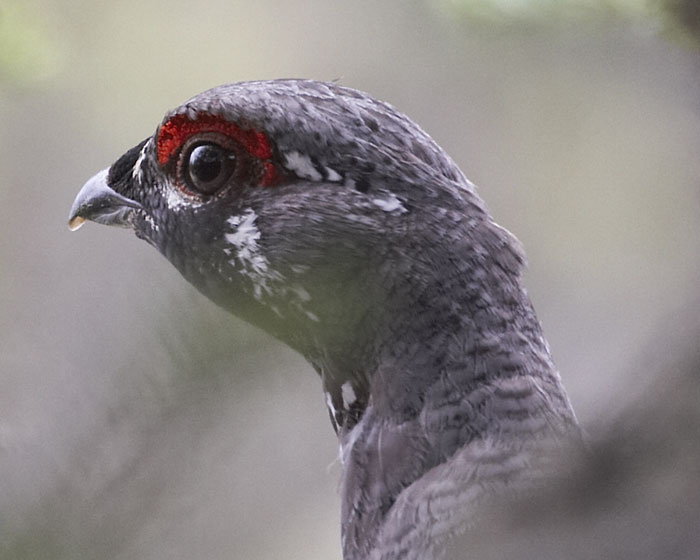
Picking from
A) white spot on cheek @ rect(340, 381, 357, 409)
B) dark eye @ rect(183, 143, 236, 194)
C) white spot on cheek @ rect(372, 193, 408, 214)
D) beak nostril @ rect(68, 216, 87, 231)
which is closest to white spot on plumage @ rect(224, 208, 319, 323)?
dark eye @ rect(183, 143, 236, 194)

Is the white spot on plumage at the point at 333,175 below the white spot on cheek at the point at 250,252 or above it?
above

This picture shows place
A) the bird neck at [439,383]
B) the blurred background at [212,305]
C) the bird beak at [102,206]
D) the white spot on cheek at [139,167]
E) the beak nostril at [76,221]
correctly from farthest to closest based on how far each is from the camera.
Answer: the beak nostril at [76,221] < the bird beak at [102,206] < the white spot on cheek at [139,167] < the bird neck at [439,383] < the blurred background at [212,305]

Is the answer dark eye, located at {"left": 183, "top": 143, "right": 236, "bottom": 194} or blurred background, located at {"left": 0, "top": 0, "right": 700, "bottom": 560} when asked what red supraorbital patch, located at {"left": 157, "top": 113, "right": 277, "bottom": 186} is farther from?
blurred background, located at {"left": 0, "top": 0, "right": 700, "bottom": 560}

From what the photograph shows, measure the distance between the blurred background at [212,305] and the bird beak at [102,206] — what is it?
0.93 feet

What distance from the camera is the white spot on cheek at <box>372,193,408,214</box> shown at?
319cm

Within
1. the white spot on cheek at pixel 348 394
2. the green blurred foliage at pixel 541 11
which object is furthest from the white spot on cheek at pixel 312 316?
the green blurred foliage at pixel 541 11

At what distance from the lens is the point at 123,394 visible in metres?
1.93

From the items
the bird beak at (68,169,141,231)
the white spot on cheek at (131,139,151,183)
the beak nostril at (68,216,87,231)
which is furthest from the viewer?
the beak nostril at (68,216,87,231)

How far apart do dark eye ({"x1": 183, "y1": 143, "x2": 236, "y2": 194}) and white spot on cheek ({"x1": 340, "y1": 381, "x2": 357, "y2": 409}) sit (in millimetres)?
836

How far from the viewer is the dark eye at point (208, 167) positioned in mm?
3367

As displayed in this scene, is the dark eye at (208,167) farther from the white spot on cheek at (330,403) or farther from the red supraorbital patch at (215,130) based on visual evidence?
the white spot on cheek at (330,403)

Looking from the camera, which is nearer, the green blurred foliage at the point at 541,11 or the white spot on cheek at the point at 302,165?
the green blurred foliage at the point at 541,11

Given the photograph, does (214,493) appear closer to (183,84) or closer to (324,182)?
(324,182)

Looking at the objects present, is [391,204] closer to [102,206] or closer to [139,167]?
[139,167]
